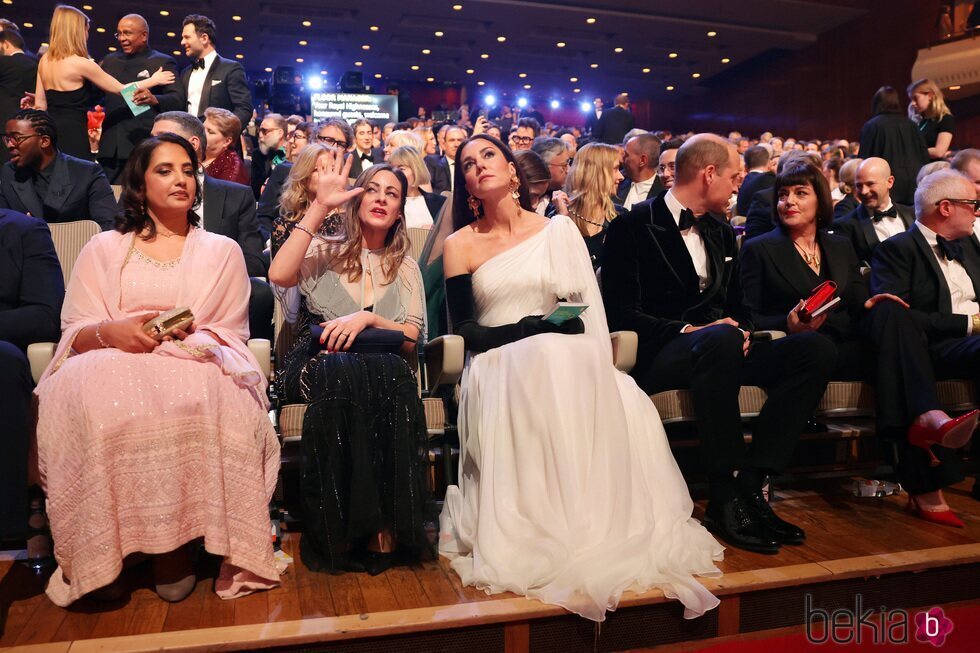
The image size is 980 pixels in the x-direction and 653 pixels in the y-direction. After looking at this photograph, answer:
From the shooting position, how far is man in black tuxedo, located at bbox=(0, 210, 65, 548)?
2270mm

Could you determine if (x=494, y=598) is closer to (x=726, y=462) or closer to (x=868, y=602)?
(x=726, y=462)

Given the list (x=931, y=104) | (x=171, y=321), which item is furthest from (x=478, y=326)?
(x=931, y=104)

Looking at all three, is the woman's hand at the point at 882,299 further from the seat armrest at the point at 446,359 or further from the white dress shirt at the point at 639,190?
the white dress shirt at the point at 639,190

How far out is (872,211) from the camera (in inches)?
181

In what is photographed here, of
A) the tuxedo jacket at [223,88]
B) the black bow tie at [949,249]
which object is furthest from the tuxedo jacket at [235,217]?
the black bow tie at [949,249]

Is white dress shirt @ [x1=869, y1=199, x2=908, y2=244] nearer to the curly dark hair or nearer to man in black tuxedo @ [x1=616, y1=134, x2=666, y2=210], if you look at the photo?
man in black tuxedo @ [x1=616, y1=134, x2=666, y2=210]

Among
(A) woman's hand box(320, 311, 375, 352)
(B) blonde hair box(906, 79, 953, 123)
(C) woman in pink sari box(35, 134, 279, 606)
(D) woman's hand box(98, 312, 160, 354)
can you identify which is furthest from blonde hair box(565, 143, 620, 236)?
(B) blonde hair box(906, 79, 953, 123)

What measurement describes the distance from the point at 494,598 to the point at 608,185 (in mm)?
2549

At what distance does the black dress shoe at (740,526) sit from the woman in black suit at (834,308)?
789 millimetres

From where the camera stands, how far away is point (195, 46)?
546 centimetres

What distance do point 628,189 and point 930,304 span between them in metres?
2.56

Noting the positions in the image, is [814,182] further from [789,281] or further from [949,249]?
[949,249]

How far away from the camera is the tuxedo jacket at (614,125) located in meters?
9.59

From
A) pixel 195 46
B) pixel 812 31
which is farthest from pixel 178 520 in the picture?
pixel 812 31
